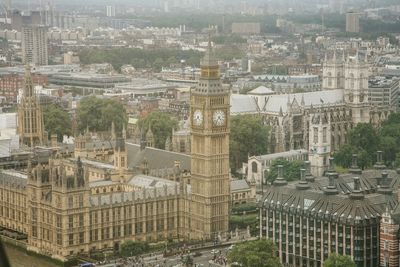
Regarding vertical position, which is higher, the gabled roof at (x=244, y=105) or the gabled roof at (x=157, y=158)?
the gabled roof at (x=244, y=105)

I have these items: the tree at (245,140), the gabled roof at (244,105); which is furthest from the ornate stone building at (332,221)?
the gabled roof at (244,105)

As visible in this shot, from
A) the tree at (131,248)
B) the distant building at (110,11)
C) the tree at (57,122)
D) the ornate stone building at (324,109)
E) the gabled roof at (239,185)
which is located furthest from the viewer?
the distant building at (110,11)

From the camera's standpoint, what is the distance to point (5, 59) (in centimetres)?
7681

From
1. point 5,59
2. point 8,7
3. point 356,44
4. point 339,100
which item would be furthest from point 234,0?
point 339,100

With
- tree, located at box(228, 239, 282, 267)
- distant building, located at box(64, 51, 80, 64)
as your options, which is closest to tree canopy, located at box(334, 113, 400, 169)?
tree, located at box(228, 239, 282, 267)

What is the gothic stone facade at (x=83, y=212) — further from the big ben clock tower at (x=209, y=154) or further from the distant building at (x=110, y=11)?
the distant building at (x=110, y=11)

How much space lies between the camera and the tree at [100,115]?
45.4m

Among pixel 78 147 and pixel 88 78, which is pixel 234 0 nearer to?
pixel 88 78

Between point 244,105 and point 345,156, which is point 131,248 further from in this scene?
point 244,105

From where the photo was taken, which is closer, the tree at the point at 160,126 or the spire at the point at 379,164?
the spire at the point at 379,164

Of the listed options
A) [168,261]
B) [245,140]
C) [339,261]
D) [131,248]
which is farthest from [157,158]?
[339,261]

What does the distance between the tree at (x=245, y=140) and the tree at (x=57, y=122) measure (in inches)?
386

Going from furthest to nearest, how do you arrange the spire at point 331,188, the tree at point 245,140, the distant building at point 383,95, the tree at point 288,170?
the distant building at point 383,95 → the tree at point 245,140 → the tree at point 288,170 → the spire at point 331,188

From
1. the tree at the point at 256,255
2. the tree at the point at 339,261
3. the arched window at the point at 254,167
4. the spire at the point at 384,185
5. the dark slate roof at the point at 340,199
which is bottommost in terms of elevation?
the arched window at the point at 254,167
